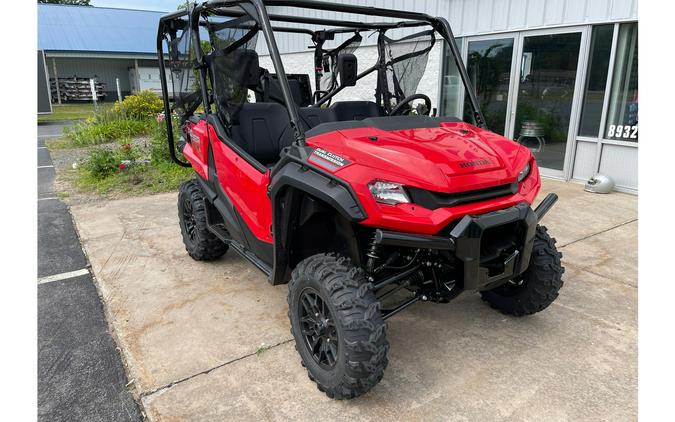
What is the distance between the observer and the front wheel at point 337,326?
84.9 inches

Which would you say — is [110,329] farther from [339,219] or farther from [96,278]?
[339,219]

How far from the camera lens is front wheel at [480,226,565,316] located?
9.21 feet

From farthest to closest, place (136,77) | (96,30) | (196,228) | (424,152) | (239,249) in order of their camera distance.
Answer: (96,30), (136,77), (196,228), (239,249), (424,152)

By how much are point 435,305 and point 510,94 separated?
5.40 meters

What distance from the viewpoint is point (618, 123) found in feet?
21.4

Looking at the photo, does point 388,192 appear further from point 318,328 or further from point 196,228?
point 196,228

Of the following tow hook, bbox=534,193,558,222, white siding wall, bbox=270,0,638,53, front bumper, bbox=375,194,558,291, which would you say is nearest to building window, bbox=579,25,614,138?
white siding wall, bbox=270,0,638,53

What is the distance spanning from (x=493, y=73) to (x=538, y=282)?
584 cm

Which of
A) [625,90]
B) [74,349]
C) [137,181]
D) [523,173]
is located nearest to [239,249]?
[74,349]

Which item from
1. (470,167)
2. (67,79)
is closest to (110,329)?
(470,167)

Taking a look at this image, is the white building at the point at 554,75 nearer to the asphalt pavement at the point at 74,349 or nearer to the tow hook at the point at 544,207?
the tow hook at the point at 544,207

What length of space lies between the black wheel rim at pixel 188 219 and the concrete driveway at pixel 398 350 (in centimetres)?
23

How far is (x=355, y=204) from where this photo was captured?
213 centimetres

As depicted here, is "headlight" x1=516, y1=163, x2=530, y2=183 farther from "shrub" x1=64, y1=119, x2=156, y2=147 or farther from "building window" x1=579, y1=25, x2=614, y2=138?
"shrub" x1=64, y1=119, x2=156, y2=147
